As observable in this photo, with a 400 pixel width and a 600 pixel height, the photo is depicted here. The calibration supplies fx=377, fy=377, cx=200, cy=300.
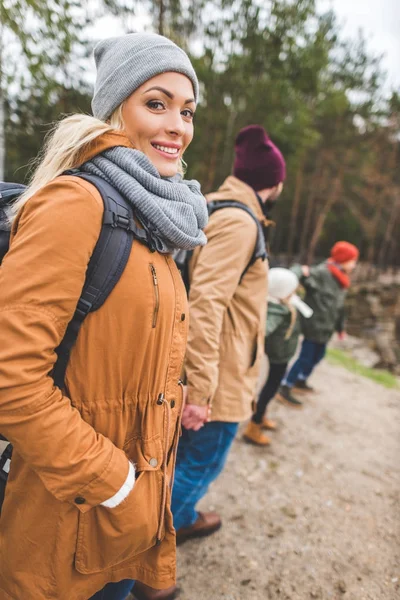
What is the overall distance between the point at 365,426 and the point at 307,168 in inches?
885

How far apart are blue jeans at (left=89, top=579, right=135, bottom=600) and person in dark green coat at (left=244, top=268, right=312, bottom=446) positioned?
2507mm

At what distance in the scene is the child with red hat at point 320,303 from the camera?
5301mm

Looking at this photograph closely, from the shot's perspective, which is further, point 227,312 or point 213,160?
point 213,160

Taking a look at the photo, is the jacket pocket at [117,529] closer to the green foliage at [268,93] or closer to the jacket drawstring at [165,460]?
the jacket drawstring at [165,460]

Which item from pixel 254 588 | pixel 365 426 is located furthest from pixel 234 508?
pixel 365 426

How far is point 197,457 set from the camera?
230 cm

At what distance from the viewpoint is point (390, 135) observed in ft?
70.7

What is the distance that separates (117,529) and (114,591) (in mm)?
555

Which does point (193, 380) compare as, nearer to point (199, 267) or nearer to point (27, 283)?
point (199, 267)

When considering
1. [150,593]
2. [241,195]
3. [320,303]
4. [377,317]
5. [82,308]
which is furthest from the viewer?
[377,317]

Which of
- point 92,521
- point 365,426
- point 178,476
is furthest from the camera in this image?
point 365,426

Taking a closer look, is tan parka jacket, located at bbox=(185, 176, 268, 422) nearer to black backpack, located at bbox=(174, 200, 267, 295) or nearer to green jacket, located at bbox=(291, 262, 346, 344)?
black backpack, located at bbox=(174, 200, 267, 295)

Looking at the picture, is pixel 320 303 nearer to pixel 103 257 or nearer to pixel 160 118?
pixel 160 118

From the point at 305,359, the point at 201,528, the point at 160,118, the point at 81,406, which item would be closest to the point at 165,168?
the point at 160,118
